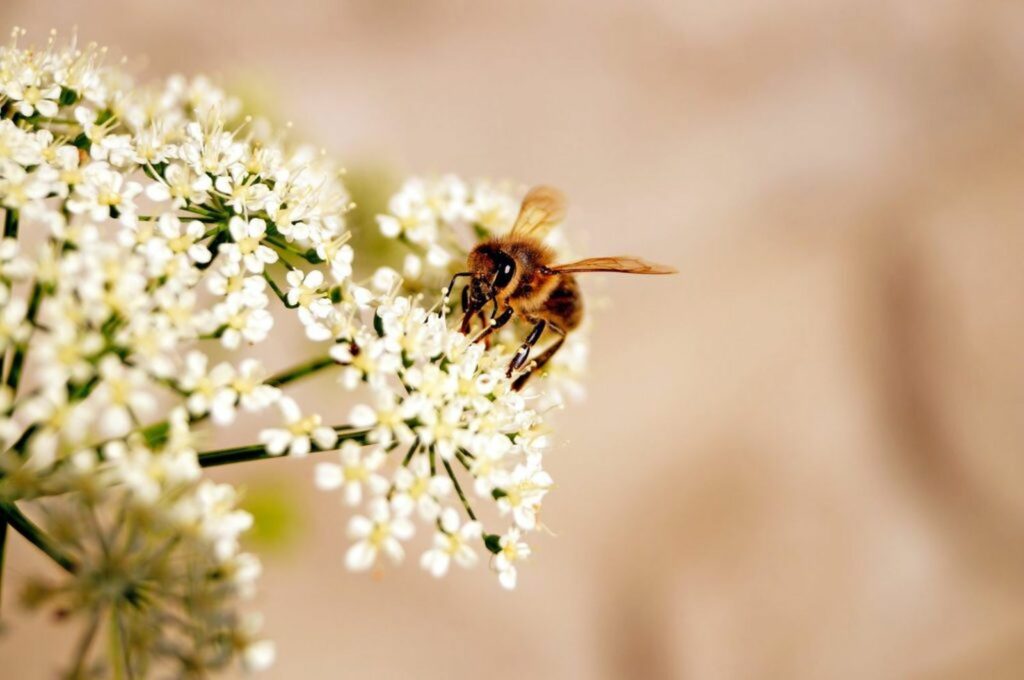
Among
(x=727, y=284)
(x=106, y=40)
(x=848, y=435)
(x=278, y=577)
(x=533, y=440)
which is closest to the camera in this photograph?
(x=533, y=440)

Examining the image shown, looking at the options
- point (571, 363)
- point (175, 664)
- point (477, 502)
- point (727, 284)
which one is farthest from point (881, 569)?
point (175, 664)

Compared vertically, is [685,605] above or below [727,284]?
below

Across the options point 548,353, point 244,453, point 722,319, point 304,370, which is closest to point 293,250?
point 304,370

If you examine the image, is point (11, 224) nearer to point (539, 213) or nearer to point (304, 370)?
point (304, 370)

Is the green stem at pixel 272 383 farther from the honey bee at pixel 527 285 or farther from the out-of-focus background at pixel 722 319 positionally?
the out-of-focus background at pixel 722 319

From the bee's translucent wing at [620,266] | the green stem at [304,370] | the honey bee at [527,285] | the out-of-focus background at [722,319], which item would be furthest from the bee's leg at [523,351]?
the out-of-focus background at [722,319]

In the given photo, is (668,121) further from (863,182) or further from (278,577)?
(278,577)

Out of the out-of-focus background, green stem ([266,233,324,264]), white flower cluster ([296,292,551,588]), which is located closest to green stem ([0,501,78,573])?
white flower cluster ([296,292,551,588])
